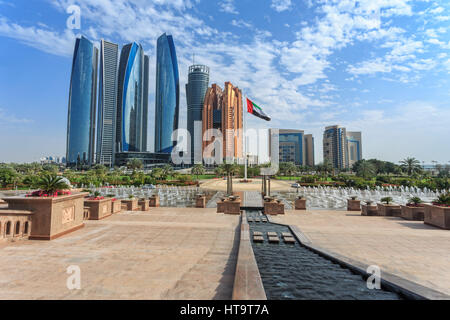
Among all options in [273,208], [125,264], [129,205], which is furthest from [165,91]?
[125,264]

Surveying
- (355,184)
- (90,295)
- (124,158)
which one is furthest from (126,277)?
(124,158)

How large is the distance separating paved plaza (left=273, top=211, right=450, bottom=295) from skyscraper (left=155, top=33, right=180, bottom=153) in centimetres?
17226

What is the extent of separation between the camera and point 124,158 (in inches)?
5866

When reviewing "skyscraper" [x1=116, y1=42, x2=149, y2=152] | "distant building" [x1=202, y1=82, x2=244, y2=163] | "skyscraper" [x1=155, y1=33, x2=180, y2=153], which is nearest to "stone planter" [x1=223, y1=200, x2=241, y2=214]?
"distant building" [x1=202, y1=82, x2=244, y2=163]

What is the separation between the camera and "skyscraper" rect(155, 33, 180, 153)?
16925 cm

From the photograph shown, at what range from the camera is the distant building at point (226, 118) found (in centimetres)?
15225

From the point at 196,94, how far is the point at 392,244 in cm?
18560

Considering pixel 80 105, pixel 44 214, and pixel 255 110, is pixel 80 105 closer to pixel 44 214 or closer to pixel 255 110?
pixel 255 110

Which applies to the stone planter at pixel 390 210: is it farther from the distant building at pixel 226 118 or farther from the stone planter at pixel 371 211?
the distant building at pixel 226 118

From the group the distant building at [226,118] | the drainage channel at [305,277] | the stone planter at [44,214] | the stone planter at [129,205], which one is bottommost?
the drainage channel at [305,277]

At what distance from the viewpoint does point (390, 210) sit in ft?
52.4

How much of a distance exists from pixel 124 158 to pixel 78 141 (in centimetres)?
3484

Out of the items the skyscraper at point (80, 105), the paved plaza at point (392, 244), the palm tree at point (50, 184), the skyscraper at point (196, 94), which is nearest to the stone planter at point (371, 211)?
the paved plaza at point (392, 244)

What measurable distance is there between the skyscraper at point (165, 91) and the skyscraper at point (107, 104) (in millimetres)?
31857
